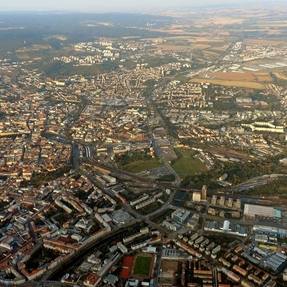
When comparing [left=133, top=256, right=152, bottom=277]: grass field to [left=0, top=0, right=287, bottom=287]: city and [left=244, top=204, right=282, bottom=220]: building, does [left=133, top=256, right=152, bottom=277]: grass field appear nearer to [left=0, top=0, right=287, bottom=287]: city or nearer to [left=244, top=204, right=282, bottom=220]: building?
[left=0, top=0, right=287, bottom=287]: city

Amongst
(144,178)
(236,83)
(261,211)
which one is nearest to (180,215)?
(261,211)

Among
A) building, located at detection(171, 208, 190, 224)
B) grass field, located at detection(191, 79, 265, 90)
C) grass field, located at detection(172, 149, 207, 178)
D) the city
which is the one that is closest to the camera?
the city

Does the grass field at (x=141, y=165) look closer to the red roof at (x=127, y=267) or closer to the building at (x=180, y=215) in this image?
the building at (x=180, y=215)

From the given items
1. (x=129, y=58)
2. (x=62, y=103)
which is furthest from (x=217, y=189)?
(x=129, y=58)

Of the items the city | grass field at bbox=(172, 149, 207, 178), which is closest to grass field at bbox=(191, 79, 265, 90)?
the city

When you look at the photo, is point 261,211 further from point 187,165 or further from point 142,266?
point 142,266

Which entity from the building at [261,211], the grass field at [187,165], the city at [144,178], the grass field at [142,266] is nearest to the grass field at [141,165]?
the city at [144,178]
